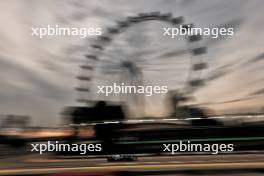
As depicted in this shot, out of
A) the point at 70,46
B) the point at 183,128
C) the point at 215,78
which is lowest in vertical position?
the point at 183,128

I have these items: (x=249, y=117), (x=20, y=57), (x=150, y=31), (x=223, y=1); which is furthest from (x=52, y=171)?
(x=223, y=1)

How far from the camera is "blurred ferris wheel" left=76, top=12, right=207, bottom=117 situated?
111 inches

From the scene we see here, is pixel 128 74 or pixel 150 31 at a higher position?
pixel 150 31

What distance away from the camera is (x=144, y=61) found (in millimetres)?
2840

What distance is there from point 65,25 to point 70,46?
0.35 ft

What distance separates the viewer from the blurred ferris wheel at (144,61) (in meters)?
2.83

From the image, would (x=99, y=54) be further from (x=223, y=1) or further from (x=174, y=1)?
(x=223, y=1)

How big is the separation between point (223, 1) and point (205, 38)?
21 centimetres

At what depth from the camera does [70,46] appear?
283cm

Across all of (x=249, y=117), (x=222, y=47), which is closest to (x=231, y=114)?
(x=249, y=117)

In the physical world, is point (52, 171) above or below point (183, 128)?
below

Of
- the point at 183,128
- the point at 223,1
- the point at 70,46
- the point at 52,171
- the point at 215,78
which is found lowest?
the point at 52,171

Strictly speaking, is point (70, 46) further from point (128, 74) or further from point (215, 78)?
point (215, 78)

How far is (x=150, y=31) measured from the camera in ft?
9.33
